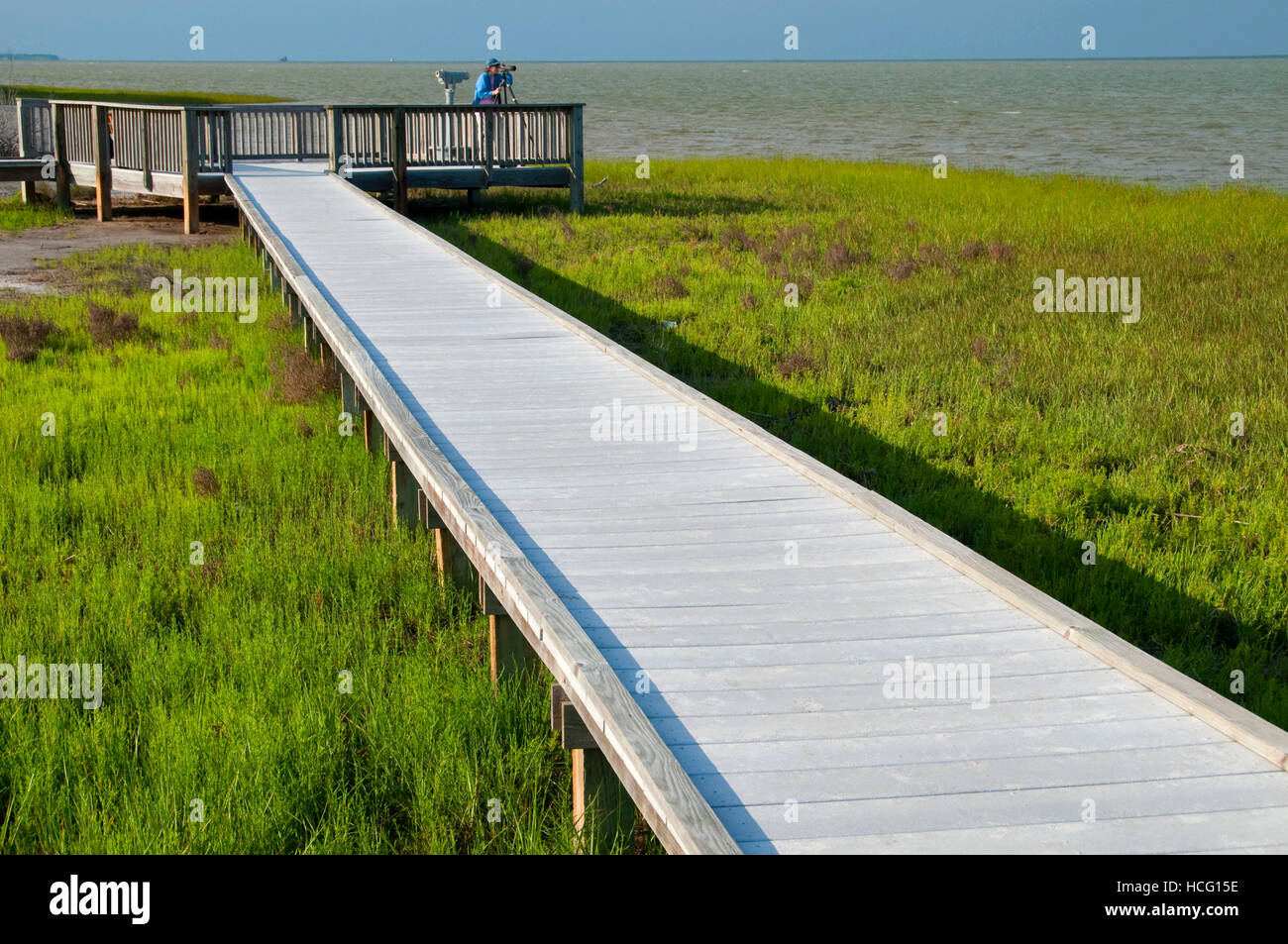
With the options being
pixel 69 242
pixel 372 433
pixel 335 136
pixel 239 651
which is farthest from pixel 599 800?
pixel 335 136

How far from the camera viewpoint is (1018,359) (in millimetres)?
10555

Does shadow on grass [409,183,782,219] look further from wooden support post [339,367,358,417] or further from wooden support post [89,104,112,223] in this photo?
wooden support post [339,367,358,417]

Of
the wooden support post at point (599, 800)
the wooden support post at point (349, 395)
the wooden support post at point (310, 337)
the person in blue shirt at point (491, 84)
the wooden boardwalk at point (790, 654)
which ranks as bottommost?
the wooden support post at point (599, 800)

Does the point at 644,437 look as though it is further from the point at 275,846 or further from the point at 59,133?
the point at 59,133

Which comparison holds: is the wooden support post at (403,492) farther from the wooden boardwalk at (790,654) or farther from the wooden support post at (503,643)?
the wooden support post at (503,643)

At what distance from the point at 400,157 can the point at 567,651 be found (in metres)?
15.7

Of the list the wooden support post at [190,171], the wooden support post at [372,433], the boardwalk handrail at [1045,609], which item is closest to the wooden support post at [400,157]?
the wooden support post at [190,171]

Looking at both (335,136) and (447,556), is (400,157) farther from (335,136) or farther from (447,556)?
(447,556)

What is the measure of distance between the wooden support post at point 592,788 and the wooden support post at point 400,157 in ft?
50.7

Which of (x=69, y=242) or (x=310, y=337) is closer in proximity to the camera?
(x=310, y=337)

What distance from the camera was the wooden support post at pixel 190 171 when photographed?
17.3 meters

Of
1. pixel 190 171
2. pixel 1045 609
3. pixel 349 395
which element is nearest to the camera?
pixel 1045 609
